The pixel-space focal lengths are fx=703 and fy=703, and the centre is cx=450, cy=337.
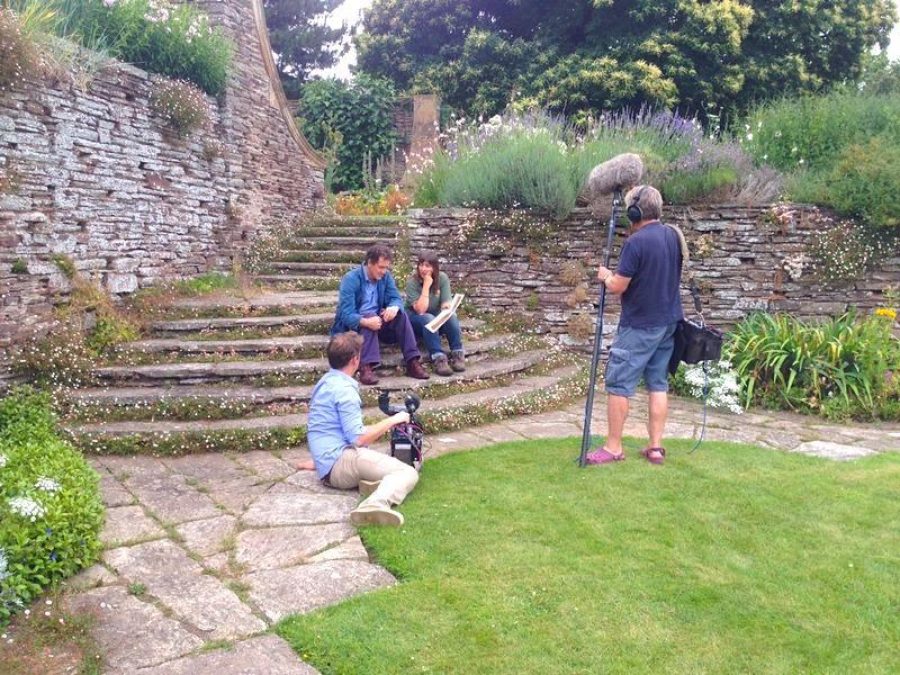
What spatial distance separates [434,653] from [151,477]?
258cm

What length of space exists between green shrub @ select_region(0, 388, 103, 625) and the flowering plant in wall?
464cm

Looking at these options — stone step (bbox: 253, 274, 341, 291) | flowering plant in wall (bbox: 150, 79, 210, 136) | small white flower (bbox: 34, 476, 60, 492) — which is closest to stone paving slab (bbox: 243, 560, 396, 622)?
small white flower (bbox: 34, 476, 60, 492)

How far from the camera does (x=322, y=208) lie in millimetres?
11906

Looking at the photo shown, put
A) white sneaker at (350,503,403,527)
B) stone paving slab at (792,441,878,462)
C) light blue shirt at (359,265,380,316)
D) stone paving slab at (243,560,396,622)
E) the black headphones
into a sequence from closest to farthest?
stone paving slab at (243,560,396,622) → white sneaker at (350,503,403,527) → the black headphones → stone paving slab at (792,441,878,462) → light blue shirt at (359,265,380,316)

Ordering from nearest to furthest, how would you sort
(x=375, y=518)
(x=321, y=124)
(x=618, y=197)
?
1. (x=375, y=518)
2. (x=618, y=197)
3. (x=321, y=124)

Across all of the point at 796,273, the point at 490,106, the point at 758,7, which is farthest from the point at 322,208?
the point at 758,7

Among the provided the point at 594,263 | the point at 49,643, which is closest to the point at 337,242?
the point at 594,263

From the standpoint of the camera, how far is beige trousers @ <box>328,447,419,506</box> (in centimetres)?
380

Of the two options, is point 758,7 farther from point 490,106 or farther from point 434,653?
point 434,653

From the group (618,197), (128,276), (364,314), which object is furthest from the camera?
Answer: (128,276)

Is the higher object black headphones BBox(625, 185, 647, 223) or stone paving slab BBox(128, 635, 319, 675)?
black headphones BBox(625, 185, 647, 223)

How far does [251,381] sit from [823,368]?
5.10 metres

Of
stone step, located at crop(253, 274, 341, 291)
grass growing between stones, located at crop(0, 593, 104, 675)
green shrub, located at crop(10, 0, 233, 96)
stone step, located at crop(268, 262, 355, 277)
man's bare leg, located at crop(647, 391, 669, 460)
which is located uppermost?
green shrub, located at crop(10, 0, 233, 96)

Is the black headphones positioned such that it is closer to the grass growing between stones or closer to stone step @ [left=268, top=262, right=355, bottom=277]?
the grass growing between stones
